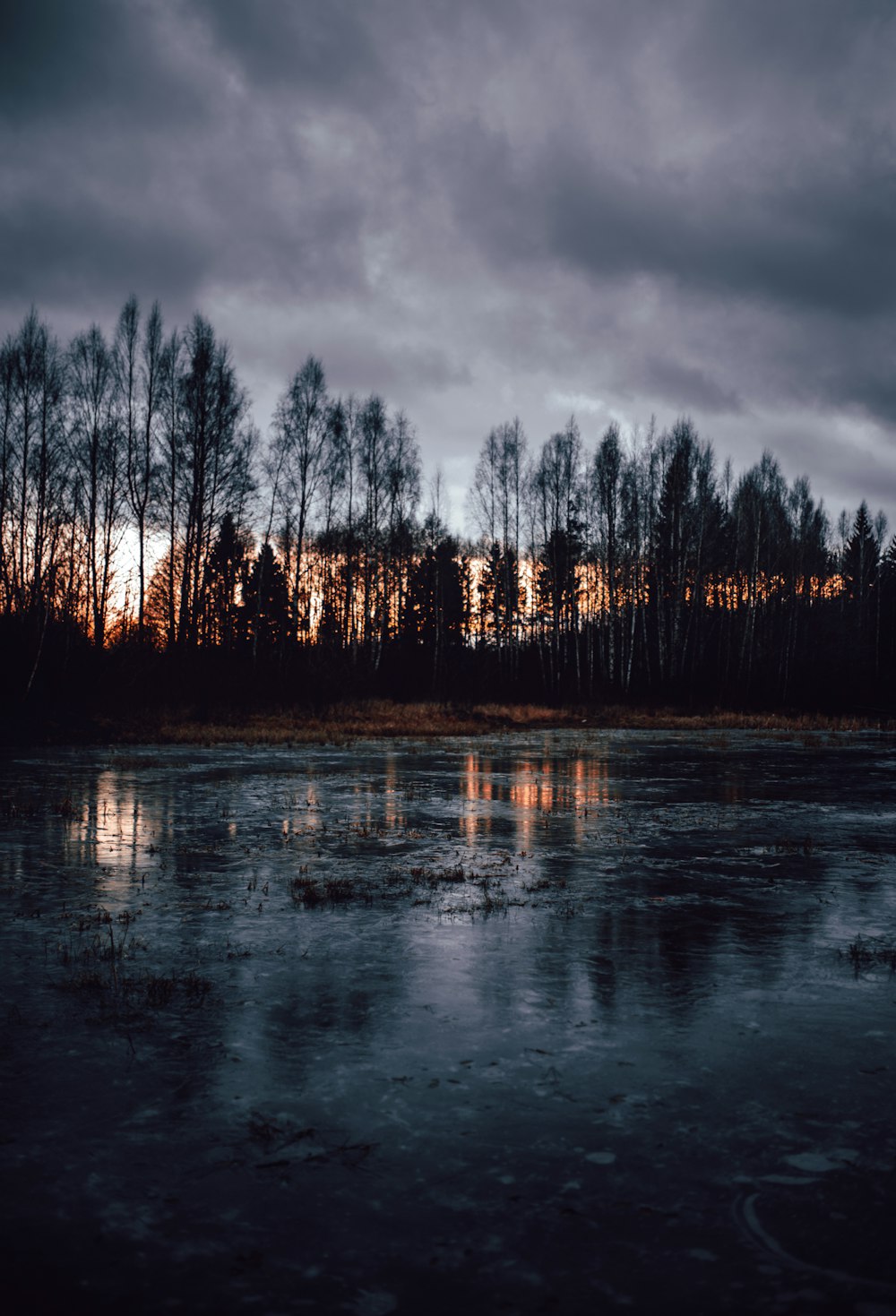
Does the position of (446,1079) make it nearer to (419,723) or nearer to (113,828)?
(113,828)

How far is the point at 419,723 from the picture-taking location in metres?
29.6

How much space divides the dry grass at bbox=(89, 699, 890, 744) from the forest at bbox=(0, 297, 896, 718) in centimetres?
169

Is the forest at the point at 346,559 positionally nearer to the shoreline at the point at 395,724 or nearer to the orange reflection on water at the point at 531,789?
the shoreline at the point at 395,724

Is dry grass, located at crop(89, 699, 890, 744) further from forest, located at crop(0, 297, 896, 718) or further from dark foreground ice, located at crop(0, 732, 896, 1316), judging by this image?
dark foreground ice, located at crop(0, 732, 896, 1316)

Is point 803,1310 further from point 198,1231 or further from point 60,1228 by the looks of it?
point 60,1228

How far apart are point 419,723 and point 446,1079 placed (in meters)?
25.7

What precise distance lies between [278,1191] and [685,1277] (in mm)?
1296

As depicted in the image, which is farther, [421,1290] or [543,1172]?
[543,1172]

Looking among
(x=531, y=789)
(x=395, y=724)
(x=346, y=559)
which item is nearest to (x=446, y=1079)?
(x=531, y=789)

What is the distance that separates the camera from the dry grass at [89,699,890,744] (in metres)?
24.6

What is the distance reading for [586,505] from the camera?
44969 mm

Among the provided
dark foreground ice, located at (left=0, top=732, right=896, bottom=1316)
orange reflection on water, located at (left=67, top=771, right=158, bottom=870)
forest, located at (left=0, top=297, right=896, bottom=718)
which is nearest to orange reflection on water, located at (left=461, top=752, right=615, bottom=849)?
dark foreground ice, located at (left=0, top=732, right=896, bottom=1316)

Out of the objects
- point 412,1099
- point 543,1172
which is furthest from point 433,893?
point 543,1172

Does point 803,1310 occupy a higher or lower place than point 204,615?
lower
